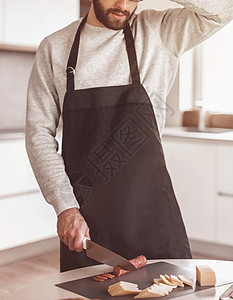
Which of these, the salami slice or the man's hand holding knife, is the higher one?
the man's hand holding knife

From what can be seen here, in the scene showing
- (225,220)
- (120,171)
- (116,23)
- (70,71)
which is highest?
(116,23)

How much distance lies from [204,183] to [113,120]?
2.28 meters

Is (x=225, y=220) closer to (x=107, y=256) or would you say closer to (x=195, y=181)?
(x=195, y=181)

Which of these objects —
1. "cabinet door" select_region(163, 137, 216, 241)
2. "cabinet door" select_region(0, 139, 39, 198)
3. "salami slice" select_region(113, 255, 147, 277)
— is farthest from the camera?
"cabinet door" select_region(163, 137, 216, 241)

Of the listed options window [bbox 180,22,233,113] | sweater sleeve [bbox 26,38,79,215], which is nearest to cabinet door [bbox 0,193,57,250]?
window [bbox 180,22,233,113]

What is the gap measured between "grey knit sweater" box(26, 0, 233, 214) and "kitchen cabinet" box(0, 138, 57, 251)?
1.90 m

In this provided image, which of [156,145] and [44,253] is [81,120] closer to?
[156,145]

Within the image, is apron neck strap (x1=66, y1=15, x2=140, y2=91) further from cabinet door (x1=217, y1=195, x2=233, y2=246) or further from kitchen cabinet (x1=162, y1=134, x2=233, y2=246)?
cabinet door (x1=217, y1=195, x2=233, y2=246)

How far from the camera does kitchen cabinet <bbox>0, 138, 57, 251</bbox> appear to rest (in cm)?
375

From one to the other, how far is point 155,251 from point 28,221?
2.25 metres

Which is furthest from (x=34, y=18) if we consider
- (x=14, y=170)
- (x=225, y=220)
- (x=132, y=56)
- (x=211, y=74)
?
(x=132, y=56)

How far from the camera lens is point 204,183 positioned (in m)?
4.09

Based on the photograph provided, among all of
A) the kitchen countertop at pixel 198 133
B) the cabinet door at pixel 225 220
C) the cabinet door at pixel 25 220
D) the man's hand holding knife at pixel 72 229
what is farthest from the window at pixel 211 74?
the man's hand holding knife at pixel 72 229

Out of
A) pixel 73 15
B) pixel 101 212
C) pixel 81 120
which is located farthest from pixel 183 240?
pixel 73 15
